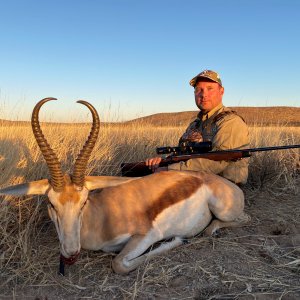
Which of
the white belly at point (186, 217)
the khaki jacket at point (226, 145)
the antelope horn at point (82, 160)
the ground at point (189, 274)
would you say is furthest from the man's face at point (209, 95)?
the antelope horn at point (82, 160)

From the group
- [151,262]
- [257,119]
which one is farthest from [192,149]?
[257,119]

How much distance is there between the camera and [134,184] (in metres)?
4.46

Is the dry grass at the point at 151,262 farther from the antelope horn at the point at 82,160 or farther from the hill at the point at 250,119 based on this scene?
the hill at the point at 250,119

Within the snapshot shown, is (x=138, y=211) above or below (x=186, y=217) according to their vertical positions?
→ above

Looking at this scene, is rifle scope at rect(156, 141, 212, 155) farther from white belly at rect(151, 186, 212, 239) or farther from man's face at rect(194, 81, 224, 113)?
man's face at rect(194, 81, 224, 113)

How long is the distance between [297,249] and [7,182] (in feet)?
10.9

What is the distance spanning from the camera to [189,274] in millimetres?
3418

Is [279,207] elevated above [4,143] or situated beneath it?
situated beneath

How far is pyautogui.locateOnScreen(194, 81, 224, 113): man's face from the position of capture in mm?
5574

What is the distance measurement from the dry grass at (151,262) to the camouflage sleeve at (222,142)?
873mm

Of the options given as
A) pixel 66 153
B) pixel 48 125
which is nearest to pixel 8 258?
pixel 66 153

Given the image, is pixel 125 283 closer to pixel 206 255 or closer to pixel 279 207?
pixel 206 255

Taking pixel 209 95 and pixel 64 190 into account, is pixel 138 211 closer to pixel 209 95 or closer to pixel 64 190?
pixel 64 190

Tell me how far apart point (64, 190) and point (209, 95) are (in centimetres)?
290
